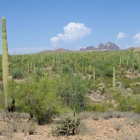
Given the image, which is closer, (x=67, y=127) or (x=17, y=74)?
(x=67, y=127)

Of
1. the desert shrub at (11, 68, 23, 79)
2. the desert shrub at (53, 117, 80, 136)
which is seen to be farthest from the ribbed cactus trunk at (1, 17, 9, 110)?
the desert shrub at (11, 68, 23, 79)

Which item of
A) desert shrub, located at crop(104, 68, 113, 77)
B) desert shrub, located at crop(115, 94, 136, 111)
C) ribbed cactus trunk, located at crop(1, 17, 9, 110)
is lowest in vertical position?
desert shrub, located at crop(115, 94, 136, 111)

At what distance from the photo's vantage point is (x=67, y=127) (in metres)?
8.55

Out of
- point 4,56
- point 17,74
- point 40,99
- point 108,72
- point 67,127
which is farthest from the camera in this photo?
point 108,72

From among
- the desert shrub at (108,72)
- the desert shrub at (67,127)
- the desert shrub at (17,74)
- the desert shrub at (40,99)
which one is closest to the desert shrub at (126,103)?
the desert shrub at (40,99)

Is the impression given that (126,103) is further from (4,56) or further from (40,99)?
(4,56)

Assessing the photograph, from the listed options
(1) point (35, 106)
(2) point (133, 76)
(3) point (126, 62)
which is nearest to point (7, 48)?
(1) point (35, 106)

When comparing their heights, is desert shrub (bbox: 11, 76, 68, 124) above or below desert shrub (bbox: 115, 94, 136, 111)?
above

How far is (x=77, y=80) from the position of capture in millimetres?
16797

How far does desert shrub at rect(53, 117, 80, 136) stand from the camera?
27.9 feet

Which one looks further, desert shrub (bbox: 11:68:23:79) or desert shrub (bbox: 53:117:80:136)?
desert shrub (bbox: 11:68:23:79)

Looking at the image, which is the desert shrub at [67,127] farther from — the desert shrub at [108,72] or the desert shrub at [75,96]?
the desert shrub at [108,72]

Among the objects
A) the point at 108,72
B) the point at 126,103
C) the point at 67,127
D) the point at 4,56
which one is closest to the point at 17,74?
the point at 108,72

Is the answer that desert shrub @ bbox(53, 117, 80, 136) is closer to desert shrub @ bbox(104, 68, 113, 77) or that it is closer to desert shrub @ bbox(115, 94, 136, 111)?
desert shrub @ bbox(115, 94, 136, 111)
